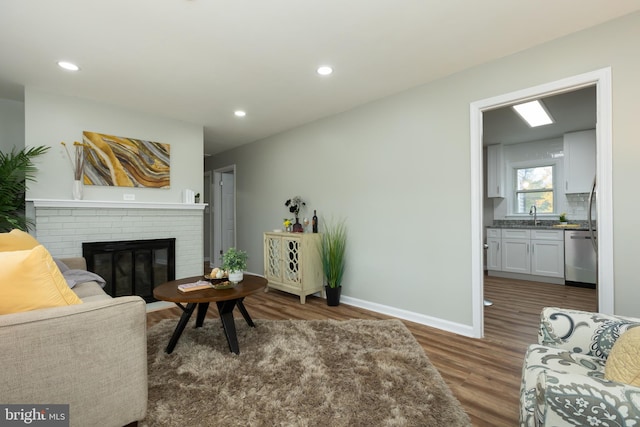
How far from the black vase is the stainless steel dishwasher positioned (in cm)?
367

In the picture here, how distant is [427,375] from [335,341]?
793 millimetres

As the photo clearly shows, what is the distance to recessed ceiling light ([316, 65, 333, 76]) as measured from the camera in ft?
8.68

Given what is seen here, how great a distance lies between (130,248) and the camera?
354 cm

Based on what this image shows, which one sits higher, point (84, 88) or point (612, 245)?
point (84, 88)

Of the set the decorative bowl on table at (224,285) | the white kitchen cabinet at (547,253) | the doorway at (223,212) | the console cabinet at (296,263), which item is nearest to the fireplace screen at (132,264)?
the console cabinet at (296,263)

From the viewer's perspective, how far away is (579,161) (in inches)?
188

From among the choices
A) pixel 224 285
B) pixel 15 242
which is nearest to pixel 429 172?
pixel 224 285

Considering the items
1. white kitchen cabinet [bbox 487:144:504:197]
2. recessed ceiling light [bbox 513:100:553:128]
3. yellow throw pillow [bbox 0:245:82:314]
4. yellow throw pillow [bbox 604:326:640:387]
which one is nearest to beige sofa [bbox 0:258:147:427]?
yellow throw pillow [bbox 0:245:82:314]

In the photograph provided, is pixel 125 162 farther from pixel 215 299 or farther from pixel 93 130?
pixel 215 299

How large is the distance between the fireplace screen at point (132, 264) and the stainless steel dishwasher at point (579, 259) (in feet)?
18.7

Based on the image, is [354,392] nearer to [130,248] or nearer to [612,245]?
[612,245]

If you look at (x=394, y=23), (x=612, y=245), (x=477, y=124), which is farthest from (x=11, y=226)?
(x=612, y=245)

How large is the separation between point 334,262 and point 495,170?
13.0 ft

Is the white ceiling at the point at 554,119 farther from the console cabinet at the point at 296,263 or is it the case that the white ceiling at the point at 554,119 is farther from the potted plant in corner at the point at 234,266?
the potted plant in corner at the point at 234,266
